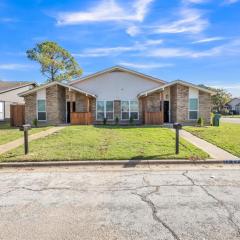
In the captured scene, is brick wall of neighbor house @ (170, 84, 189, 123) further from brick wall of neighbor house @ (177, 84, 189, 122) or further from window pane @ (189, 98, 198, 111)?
window pane @ (189, 98, 198, 111)

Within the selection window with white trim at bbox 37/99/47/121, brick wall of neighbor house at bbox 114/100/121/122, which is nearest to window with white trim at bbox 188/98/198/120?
brick wall of neighbor house at bbox 114/100/121/122

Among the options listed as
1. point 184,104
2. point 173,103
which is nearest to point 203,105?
point 184,104

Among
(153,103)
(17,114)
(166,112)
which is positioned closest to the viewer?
(17,114)

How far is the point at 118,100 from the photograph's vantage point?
26.3 meters

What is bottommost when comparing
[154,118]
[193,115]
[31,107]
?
[154,118]

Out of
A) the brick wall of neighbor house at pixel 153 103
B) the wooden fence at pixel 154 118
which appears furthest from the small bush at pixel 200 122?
the brick wall of neighbor house at pixel 153 103

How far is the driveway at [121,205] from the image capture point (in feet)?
13.6

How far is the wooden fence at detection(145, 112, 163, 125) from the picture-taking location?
24.2 metres

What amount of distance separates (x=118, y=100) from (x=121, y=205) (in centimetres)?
2130

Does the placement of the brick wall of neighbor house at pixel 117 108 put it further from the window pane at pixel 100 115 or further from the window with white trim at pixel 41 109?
the window with white trim at pixel 41 109

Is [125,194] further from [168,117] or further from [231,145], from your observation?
[168,117]

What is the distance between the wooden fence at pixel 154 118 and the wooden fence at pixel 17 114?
36.4ft

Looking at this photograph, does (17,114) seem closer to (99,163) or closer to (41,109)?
(41,109)

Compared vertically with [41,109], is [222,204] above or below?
below
